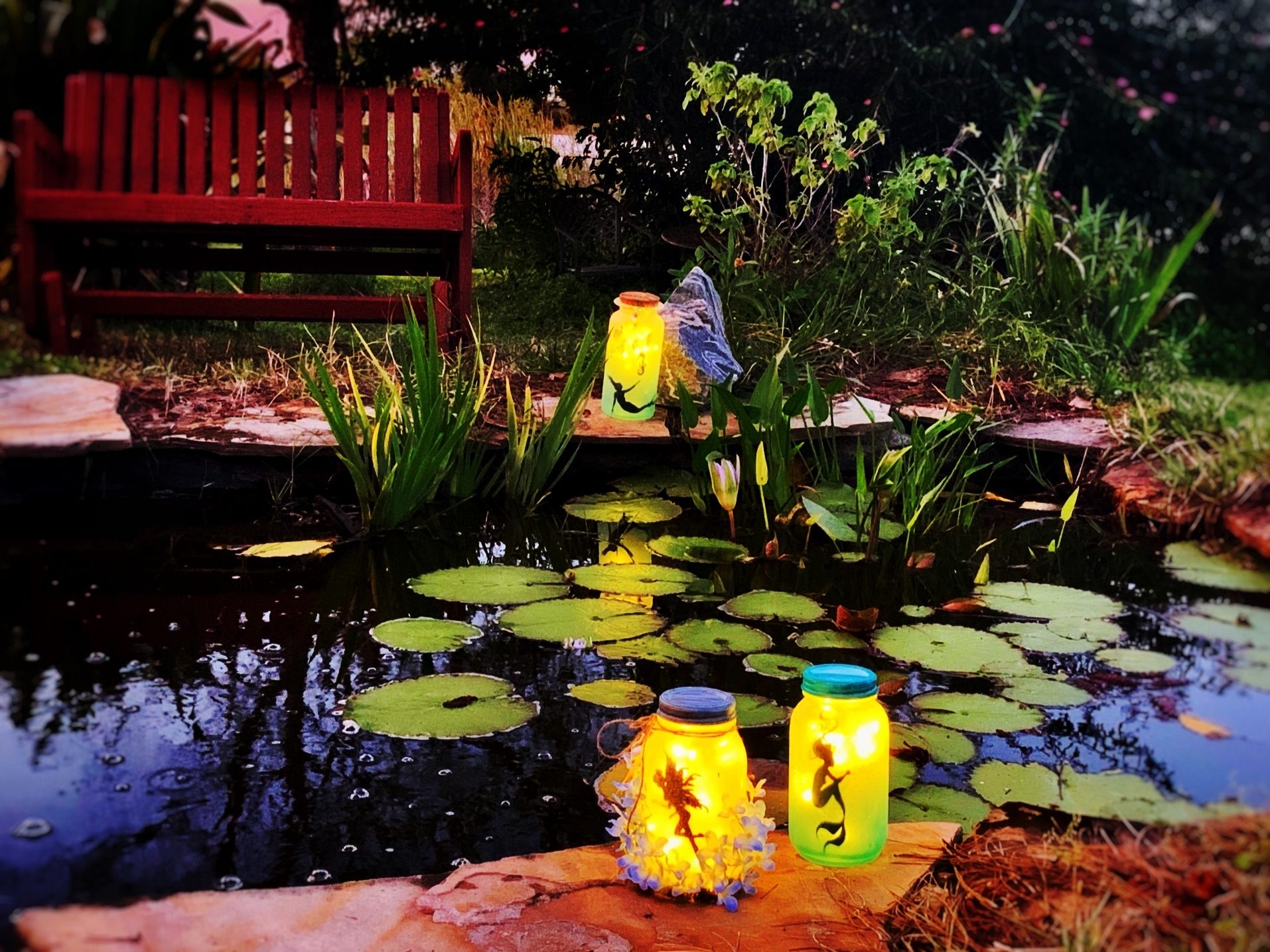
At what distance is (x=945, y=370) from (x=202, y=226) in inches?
50.0

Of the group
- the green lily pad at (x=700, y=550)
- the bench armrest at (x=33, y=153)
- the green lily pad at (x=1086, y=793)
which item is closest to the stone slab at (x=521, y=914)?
the green lily pad at (x=1086, y=793)

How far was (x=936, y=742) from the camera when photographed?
189 centimetres

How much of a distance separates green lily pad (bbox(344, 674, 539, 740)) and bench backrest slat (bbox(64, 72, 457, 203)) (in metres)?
0.76

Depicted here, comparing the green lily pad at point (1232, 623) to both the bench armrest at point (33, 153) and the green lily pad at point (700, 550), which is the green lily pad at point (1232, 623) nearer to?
the green lily pad at point (700, 550)

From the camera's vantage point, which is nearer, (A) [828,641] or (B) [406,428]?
(A) [828,641]

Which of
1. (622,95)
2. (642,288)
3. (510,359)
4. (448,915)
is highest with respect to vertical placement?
(622,95)

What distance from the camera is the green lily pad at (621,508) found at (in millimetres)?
2578

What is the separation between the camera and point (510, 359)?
7.80 feet

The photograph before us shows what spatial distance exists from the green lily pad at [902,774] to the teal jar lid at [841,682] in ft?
0.86

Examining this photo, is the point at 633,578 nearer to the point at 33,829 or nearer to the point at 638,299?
the point at 638,299

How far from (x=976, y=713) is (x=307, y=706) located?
1.05 metres

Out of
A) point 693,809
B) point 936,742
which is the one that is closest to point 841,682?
point 693,809

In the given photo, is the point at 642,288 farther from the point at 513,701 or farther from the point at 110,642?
the point at 110,642

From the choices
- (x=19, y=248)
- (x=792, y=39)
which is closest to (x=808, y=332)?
Result: (x=792, y=39)
